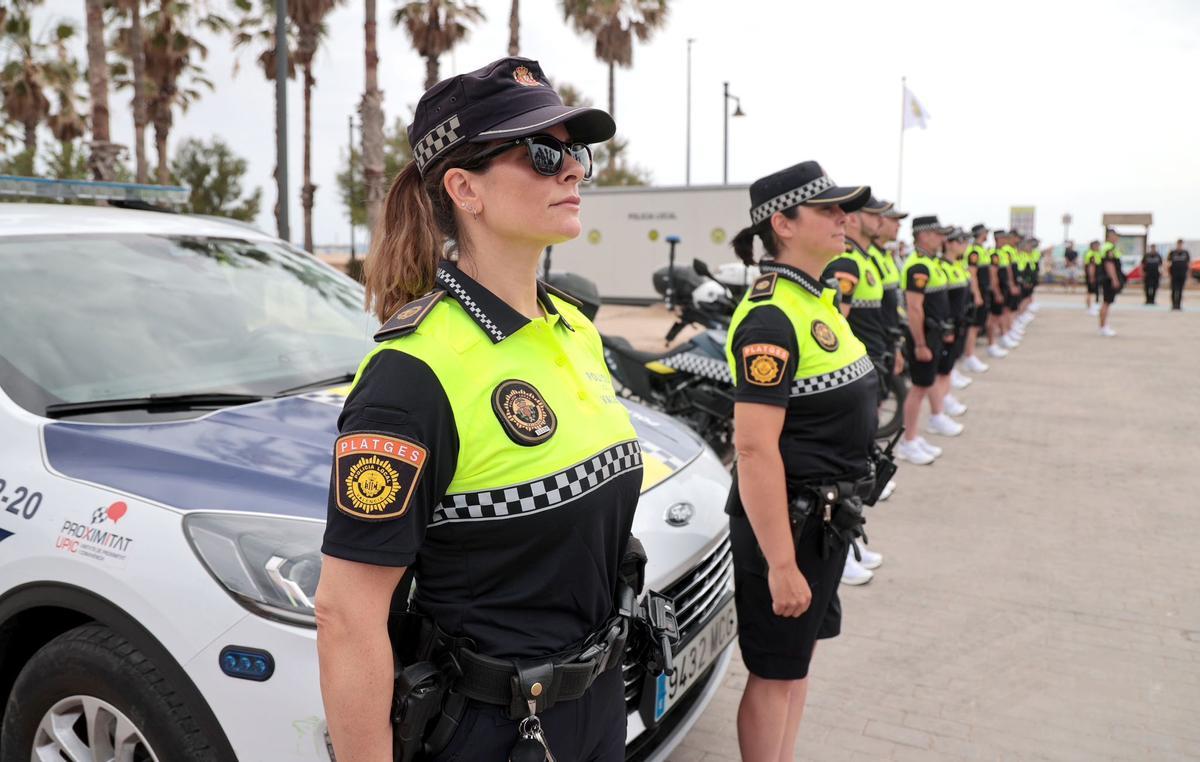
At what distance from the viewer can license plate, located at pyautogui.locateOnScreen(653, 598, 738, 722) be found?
101 inches

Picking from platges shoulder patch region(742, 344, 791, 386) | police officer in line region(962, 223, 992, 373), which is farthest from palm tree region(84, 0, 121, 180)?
police officer in line region(962, 223, 992, 373)

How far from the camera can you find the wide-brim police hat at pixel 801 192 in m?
2.82

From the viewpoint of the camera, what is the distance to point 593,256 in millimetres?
23391

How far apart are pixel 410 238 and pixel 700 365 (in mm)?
5142

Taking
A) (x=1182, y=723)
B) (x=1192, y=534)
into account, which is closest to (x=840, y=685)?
(x=1182, y=723)

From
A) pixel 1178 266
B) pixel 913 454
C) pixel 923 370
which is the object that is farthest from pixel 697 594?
pixel 1178 266

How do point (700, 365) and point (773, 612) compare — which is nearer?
point (773, 612)

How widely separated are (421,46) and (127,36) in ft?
29.1

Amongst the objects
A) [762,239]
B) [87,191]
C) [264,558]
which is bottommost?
[264,558]

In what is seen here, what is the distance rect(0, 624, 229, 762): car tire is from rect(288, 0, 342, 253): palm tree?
25.7 m

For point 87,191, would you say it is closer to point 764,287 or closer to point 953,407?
point 764,287

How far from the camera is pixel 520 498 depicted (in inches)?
56.6

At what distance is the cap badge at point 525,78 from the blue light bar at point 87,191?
2.96 meters

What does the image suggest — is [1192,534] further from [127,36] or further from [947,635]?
[127,36]
